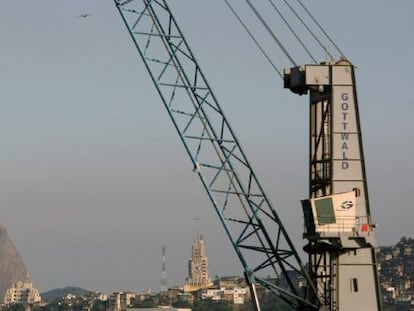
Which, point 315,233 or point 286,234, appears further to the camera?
point 286,234

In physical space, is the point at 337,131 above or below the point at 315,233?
above

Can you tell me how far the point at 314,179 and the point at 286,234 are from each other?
519 cm

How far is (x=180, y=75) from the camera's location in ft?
276

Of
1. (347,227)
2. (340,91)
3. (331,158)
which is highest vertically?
(340,91)

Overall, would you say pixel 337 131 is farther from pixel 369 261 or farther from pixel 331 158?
pixel 369 261

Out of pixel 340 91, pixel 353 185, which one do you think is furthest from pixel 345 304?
pixel 340 91

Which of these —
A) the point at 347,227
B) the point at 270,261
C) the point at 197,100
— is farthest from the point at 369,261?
the point at 197,100

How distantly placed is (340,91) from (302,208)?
27.5ft

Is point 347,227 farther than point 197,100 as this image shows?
No

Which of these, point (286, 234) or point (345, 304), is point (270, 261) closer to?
point (286, 234)

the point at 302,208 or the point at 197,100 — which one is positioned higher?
the point at 197,100

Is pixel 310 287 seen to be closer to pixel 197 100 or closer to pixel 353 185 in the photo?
pixel 353 185

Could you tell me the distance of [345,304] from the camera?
74938 millimetres

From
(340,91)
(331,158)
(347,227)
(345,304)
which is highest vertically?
(340,91)
